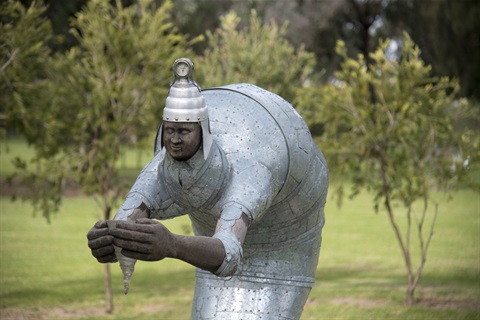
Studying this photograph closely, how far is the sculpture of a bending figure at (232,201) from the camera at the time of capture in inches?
171

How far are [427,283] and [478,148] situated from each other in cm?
307

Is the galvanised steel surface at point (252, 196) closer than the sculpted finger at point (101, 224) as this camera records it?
No

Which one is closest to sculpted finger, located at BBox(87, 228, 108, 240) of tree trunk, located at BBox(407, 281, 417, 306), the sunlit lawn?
the sunlit lawn

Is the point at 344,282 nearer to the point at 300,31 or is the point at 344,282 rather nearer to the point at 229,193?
the point at 229,193

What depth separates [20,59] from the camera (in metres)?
10.7

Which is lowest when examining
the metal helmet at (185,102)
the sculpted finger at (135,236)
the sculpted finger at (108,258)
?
the sculpted finger at (108,258)

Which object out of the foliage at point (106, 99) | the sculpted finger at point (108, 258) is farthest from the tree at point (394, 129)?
the sculpted finger at point (108, 258)

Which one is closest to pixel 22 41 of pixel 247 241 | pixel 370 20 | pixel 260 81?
pixel 247 241

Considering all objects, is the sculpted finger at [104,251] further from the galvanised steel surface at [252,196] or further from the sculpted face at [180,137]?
the sculpted face at [180,137]

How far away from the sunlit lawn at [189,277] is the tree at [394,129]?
0.90m

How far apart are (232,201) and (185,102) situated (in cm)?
57

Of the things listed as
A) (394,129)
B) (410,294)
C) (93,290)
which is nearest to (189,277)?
(93,290)

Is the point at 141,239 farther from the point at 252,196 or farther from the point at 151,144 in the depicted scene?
the point at 151,144

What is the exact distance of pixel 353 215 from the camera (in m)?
24.0
